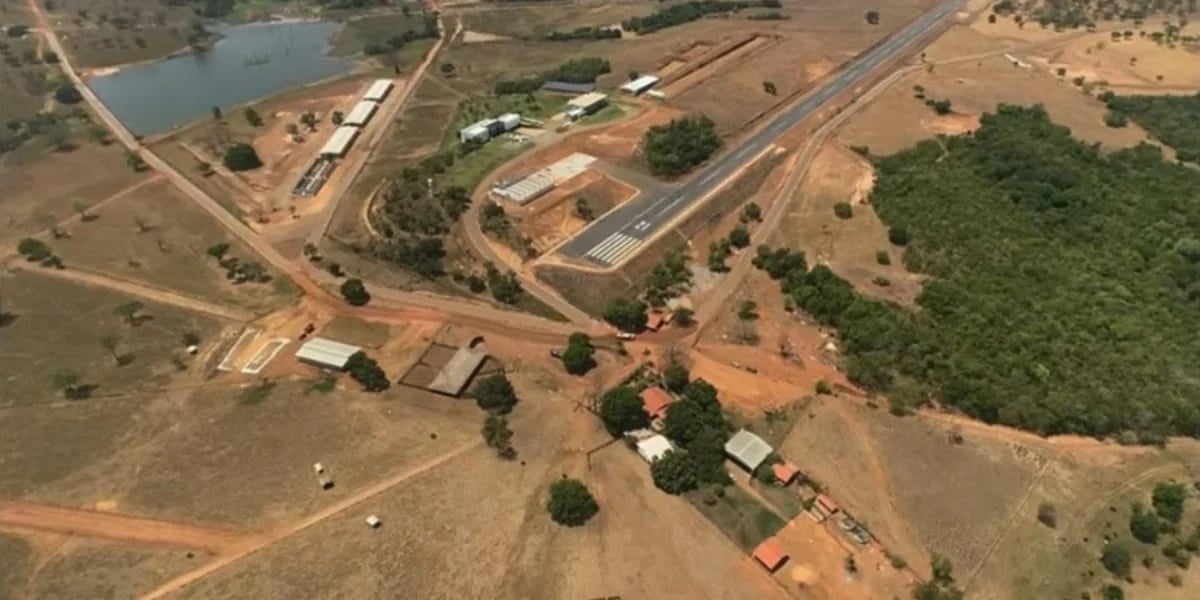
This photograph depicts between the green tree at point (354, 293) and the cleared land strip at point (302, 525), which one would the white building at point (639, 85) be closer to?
the green tree at point (354, 293)

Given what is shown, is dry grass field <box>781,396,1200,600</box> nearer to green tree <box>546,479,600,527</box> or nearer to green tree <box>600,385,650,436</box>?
green tree <box>600,385,650,436</box>

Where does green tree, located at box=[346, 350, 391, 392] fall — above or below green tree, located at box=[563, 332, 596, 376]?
above

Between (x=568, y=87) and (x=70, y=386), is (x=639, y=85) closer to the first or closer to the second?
(x=568, y=87)

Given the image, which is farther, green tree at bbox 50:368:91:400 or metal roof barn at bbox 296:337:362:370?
metal roof barn at bbox 296:337:362:370

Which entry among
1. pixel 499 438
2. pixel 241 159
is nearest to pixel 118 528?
pixel 499 438

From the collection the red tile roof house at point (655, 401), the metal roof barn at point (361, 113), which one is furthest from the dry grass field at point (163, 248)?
the red tile roof house at point (655, 401)

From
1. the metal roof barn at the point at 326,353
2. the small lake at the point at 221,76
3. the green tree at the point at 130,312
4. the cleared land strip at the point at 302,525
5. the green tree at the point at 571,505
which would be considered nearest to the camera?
the cleared land strip at the point at 302,525

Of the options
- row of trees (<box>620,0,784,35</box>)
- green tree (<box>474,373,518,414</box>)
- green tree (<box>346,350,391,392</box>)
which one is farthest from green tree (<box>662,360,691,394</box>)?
row of trees (<box>620,0,784,35</box>)
